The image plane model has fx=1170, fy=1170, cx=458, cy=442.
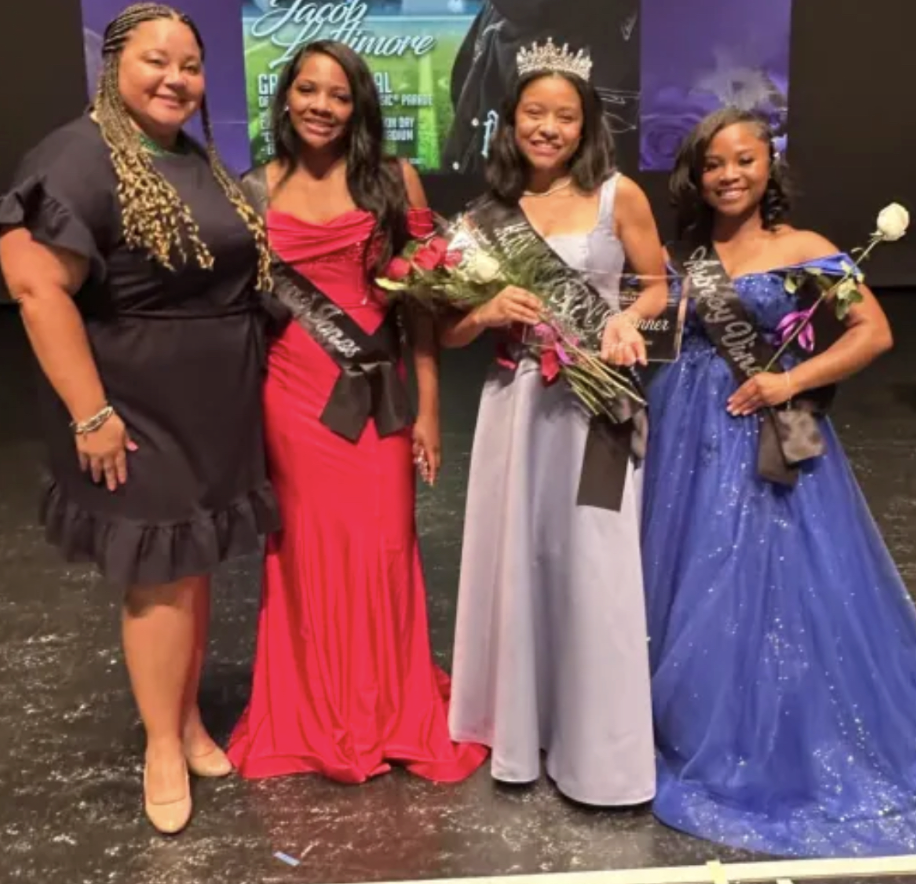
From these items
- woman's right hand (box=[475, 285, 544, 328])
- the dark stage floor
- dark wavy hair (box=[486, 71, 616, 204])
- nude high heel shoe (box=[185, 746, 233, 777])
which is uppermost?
dark wavy hair (box=[486, 71, 616, 204])

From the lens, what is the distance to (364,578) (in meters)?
2.11

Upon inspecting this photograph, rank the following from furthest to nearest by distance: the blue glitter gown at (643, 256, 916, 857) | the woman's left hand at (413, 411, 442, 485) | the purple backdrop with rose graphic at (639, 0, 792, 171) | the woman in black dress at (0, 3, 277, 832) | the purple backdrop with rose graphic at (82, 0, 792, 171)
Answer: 1. the purple backdrop with rose graphic at (639, 0, 792, 171)
2. the purple backdrop with rose graphic at (82, 0, 792, 171)
3. the woman's left hand at (413, 411, 442, 485)
4. the blue glitter gown at (643, 256, 916, 857)
5. the woman in black dress at (0, 3, 277, 832)

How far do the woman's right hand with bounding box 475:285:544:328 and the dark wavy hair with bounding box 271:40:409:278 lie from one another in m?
0.24

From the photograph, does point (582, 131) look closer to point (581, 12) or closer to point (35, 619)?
point (35, 619)

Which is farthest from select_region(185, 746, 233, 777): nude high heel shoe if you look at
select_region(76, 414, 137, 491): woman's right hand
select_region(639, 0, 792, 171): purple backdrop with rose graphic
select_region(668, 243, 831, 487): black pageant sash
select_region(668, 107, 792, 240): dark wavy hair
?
select_region(639, 0, 792, 171): purple backdrop with rose graphic

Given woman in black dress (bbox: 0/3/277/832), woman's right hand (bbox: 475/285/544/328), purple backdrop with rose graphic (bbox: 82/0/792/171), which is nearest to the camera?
woman in black dress (bbox: 0/3/277/832)

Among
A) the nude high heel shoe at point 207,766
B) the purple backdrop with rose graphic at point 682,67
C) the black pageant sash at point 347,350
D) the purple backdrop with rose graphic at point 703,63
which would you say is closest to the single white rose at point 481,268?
the black pageant sash at point 347,350

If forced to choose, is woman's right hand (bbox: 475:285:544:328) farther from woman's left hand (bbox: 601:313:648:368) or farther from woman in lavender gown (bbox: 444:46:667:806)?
woman's left hand (bbox: 601:313:648:368)

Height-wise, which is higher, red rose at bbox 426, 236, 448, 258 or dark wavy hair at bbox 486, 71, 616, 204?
dark wavy hair at bbox 486, 71, 616, 204

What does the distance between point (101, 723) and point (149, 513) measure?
2.42 ft

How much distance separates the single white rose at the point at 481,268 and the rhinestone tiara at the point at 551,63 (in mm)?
312

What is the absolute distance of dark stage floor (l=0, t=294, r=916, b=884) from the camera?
1.89 metres

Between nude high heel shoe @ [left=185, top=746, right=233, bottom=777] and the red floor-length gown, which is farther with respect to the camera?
nude high heel shoe @ [left=185, top=746, right=233, bottom=777]

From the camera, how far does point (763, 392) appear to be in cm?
191
